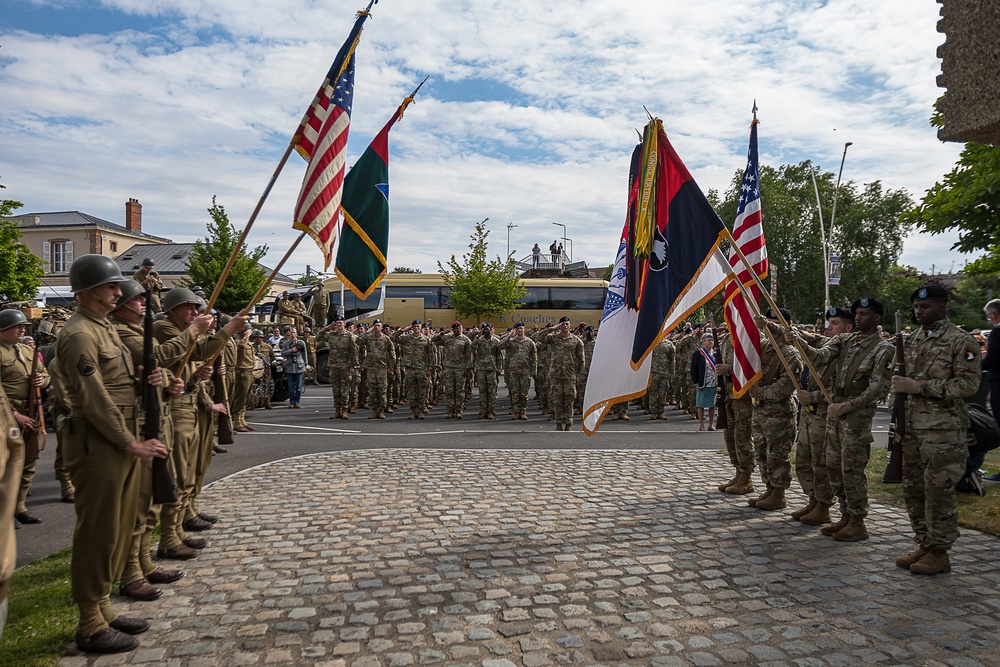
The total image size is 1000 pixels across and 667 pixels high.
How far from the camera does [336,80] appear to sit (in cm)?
630

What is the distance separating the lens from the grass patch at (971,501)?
6480mm


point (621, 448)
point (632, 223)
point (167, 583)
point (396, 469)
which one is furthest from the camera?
point (621, 448)

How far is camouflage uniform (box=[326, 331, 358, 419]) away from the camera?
1525 centimetres

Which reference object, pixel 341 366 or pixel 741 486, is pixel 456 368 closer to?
pixel 341 366

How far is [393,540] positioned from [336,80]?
13.7 feet

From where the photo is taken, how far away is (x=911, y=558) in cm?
529

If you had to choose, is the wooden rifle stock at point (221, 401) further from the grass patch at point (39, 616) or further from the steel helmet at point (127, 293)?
the steel helmet at point (127, 293)

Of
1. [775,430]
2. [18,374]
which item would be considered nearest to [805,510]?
[775,430]

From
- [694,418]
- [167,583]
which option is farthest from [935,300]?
[694,418]

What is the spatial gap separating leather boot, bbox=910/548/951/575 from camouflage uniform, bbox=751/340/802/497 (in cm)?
186

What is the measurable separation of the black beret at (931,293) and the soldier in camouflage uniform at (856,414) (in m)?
0.47

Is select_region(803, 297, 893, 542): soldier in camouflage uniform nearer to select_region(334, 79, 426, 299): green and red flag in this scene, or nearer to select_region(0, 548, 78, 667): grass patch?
select_region(334, 79, 426, 299): green and red flag

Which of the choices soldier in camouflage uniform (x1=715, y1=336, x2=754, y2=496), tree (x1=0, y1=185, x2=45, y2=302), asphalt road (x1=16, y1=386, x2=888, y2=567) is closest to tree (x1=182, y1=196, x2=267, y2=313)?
tree (x1=0, y1=185, x2=45, y2=302)

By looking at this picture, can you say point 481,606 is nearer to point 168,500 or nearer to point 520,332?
point 168,500
